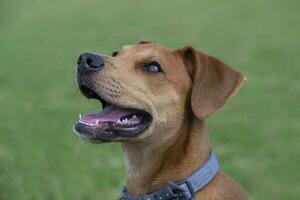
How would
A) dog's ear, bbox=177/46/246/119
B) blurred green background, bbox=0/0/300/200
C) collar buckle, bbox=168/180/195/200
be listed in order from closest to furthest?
collar buckle, bbox=168/180/195/200
dog's ear, bbox=177/46/246/119
blurred green background, bbox=0/0/300/200

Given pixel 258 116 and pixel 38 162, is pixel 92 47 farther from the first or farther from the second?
pixel 38 162

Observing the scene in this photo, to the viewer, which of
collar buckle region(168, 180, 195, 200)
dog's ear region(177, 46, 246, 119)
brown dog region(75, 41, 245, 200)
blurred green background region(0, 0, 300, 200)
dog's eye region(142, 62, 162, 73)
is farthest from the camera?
blurred green background region(0, 0, 300, 200)

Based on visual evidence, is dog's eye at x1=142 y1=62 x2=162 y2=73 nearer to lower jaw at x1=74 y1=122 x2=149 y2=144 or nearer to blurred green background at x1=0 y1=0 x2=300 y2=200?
lower jaw at x1=74 y1=122 x2=149 y2=144

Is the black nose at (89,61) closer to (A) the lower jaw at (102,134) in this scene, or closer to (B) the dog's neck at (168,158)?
(A) the lower jaw at (102,134)

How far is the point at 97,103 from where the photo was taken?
13188 mm

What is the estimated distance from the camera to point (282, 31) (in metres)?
24.5

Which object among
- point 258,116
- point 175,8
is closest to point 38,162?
point 258,116

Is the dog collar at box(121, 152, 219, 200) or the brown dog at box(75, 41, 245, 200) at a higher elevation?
the brown dog at box(75, 41, 245, 200)

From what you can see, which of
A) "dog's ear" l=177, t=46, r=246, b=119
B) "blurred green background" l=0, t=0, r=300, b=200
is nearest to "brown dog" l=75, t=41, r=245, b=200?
"dog's ear" l=177, t=46, r=246, b=119

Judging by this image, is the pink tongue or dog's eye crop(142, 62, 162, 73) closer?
the pink tongue

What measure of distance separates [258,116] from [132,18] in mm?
12755

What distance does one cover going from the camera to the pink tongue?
217 inches

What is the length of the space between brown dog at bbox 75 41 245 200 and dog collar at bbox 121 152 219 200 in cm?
5

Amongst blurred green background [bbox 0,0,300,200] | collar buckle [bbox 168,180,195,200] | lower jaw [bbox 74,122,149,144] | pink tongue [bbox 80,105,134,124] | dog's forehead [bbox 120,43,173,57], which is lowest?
blurred green background [bbox 0,0,300,200]
